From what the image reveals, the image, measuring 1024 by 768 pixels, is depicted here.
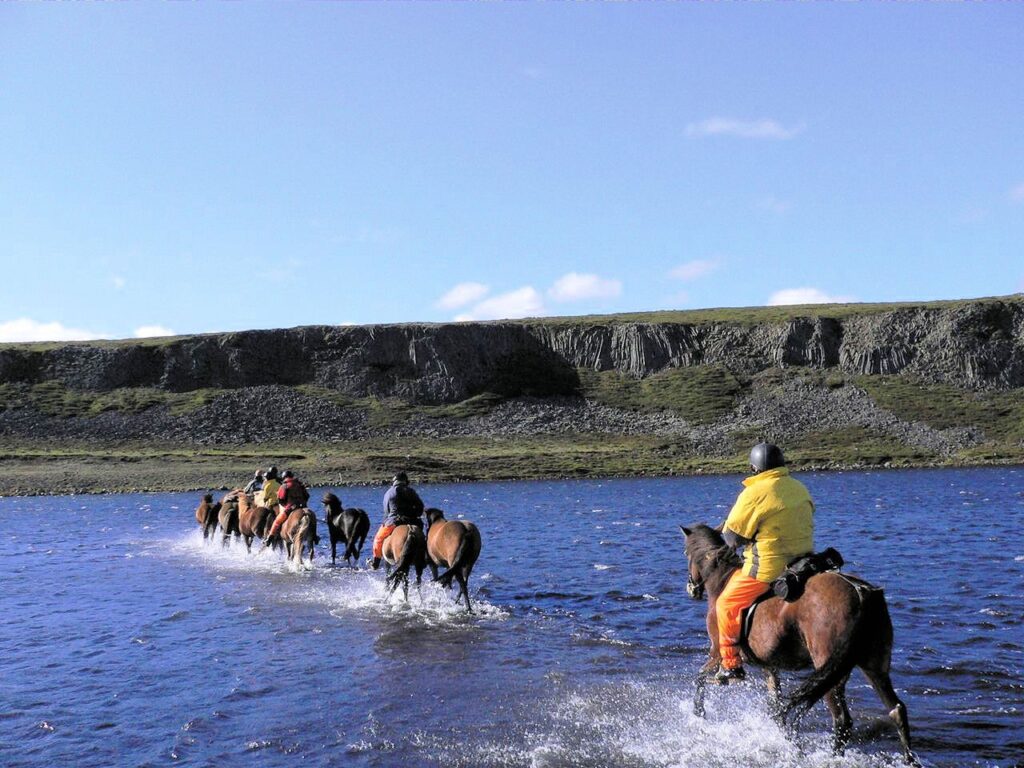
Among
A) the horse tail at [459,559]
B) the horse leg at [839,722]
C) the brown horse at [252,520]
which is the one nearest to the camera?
the horse leg at [839,722]

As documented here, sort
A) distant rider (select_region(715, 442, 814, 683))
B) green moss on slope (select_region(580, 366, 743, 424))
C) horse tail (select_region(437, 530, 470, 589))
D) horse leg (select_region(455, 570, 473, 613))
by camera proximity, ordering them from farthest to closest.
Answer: green moss on slope (select_region(580, 366, 743, 424))
horse leg (select_region(455, 570, 473, 613))
horse tail (select_region(437, 530, 470, 589))
distant rider (select_region(715, 442, 814, 683))

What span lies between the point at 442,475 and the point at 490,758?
62.3m

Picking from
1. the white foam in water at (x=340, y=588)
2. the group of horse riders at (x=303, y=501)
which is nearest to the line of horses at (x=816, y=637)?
the white foam in water at (x=340, y=588)

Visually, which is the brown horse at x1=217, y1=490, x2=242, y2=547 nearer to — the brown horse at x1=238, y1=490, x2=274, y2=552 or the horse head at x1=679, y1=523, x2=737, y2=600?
the brown horse at x1=238, y1=490, x2=274, y2=552

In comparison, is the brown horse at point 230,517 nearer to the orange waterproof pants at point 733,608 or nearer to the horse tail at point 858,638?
the orange waterproof pants at point 733,608

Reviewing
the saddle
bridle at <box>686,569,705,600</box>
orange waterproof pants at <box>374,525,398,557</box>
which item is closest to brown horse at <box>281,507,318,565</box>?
orange waterproof pants at <box>374,525,398,557</box>

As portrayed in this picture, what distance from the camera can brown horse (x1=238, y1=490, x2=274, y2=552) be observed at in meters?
26.7

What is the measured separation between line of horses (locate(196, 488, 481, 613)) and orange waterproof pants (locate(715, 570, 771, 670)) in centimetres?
758

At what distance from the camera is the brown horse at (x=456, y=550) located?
16609 millimetres

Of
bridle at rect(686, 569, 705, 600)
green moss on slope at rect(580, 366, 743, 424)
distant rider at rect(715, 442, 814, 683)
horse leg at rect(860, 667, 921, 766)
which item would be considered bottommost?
horse leg at rect(860, 667, 921, 766)

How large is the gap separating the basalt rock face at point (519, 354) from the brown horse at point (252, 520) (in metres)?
77.5

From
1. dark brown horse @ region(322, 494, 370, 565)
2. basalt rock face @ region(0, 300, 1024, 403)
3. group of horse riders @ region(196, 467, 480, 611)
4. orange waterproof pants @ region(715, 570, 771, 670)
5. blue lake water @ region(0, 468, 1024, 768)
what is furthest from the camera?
basalt rock face @ region(0, 300, 1024, 403)

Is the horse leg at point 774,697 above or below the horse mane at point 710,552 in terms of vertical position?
below

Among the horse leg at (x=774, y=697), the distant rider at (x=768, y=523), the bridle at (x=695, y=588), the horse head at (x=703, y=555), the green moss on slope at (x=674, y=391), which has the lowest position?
the horse leg at (x=774, y=697)
